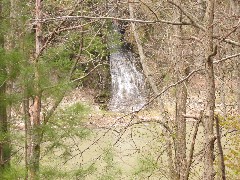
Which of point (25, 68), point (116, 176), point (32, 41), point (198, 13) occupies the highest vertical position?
point (198, 13)

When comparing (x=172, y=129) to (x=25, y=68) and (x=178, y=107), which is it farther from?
(x=25, y=68)

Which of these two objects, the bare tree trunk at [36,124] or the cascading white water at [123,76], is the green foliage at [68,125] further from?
the cascading white water at [123,76]

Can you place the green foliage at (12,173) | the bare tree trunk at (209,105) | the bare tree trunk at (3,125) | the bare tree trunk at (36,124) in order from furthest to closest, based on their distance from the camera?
the bare tree trunk at (36,124) < the bare tree trunk at (3,125) < the green foliage at (12,173) < the bare tree trunk at (209,105)

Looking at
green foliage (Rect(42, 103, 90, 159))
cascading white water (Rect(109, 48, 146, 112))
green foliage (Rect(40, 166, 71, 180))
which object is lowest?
green foliage (Rect(40, 166, 71, 180))

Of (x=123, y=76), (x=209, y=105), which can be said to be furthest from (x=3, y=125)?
(x=123, y=76)

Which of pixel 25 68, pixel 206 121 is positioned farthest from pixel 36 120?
pixel 206 121

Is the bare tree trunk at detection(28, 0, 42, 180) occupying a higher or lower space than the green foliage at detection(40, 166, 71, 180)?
higher

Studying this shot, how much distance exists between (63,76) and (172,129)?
1.99m

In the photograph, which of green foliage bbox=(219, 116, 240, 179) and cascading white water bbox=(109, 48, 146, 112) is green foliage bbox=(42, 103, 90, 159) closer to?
green foliage bbox=(219, 116, 240, 179)

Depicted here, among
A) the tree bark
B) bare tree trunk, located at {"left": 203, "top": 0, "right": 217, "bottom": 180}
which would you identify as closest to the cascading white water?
the tree bark

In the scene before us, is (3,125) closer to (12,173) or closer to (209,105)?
(12,173)

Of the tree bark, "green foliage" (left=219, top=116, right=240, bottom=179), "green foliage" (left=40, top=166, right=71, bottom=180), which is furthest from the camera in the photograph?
the tree bark

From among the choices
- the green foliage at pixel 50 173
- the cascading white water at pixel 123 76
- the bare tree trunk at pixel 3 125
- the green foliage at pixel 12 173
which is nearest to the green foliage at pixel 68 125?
the green foliage at pixel 50 173

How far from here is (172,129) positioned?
24.5ft
